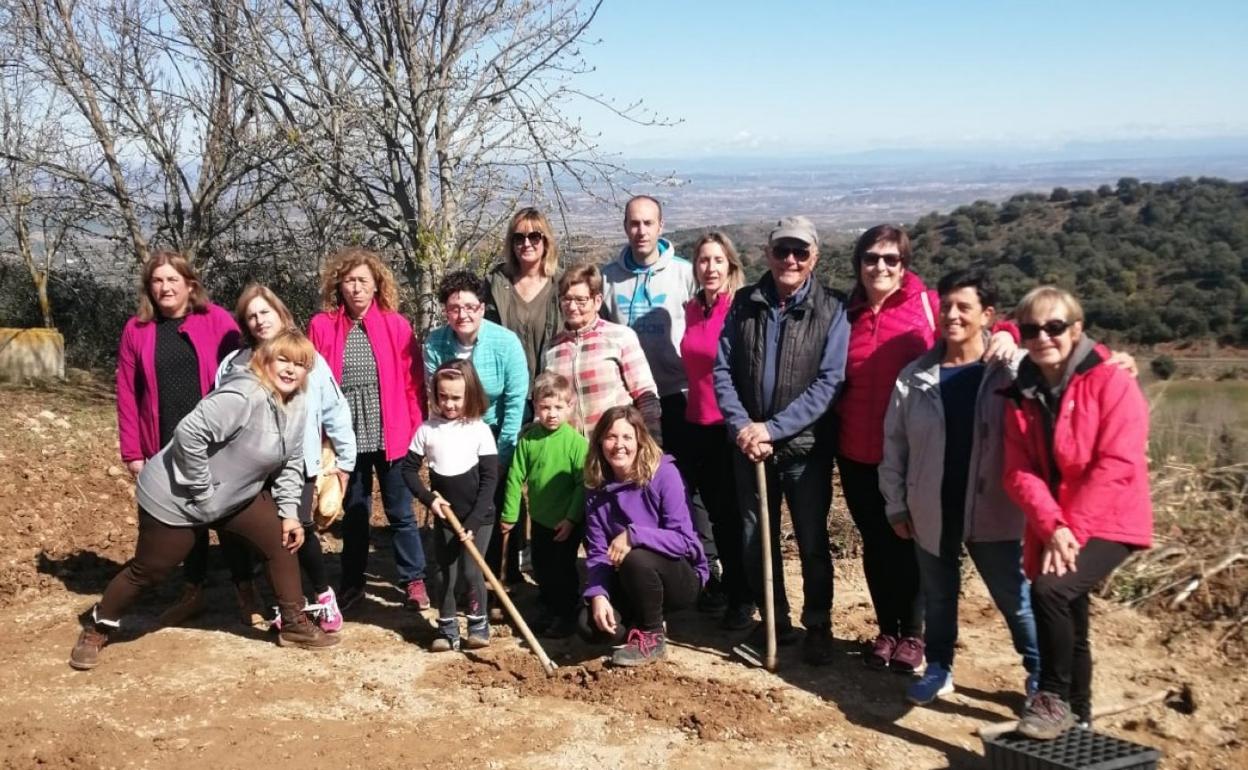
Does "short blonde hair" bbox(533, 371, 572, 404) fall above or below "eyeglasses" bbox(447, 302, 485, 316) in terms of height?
below

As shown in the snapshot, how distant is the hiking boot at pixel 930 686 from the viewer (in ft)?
13.8

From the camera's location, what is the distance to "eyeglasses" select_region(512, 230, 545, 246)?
4.94m

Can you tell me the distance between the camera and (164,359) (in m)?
4.97

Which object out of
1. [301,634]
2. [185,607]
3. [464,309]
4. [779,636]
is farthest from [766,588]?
[185,607]

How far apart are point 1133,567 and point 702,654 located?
93.5 inches

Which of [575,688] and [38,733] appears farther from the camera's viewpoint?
[575,688]

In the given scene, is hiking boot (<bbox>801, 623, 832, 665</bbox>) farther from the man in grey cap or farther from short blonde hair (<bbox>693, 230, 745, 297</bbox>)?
short blonde hair (<bbox>693, 230, 745, 297</bbox>)

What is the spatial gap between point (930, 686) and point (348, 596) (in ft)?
9.45

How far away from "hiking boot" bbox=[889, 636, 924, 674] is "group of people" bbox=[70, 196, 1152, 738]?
0.01 m

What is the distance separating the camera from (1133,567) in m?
5.50

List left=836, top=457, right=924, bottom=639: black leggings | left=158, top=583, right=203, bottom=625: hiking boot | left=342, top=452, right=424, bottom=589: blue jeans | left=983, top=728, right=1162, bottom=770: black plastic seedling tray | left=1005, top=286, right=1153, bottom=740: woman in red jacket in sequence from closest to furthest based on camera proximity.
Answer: left=983, top=728, right=1162, bottom=770: black plastic seedling tray, left=1005, top=286, right=1153, bottom=740: woman in red jacket, left=836, top=457, right=924, bottom=639: black leggings, left=342, top=452, right=424, bottom=589: blue jeans, left=158, top=583, right=203, bottom=625: hiking boot

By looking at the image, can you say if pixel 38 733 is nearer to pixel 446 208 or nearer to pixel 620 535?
pixel 620 535

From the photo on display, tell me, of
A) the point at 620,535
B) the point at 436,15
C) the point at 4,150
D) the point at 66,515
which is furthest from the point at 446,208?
the point at 4,150

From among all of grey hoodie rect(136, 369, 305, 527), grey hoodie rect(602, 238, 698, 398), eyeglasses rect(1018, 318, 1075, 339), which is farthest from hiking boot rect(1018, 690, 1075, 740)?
grey hoodie rect(136, 369, 305, 527)
